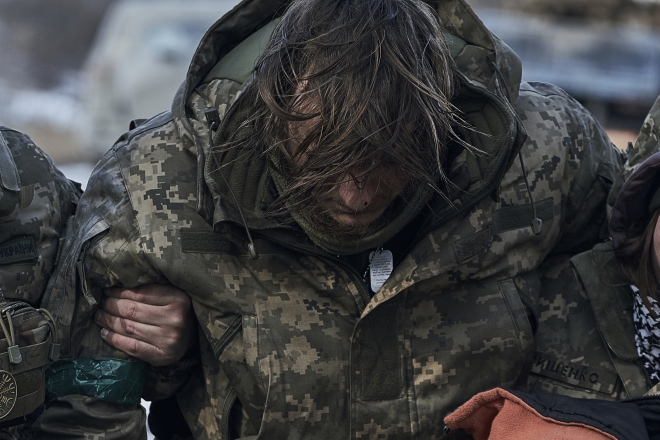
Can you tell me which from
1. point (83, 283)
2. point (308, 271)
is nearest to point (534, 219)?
point (308, 271)

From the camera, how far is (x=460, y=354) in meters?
2.44

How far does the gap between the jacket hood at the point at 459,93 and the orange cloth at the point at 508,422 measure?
49cm

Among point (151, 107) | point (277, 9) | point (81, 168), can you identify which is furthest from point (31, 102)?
point (277, 9)

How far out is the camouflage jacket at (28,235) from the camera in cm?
217

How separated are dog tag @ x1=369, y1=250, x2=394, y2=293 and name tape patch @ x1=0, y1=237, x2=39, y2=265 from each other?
860 millimetres

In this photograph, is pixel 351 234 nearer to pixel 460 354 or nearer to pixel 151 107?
pixel 460 354

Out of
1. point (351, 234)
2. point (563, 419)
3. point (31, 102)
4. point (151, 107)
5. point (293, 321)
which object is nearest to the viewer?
point (563, 419)

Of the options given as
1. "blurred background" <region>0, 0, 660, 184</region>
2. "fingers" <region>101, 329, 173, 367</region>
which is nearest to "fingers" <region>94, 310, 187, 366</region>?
"fingers" <region>101, 329, 173, 367</region>

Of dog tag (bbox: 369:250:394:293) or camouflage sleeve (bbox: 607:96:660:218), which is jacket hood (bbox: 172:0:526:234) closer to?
dog tag (bbox: 369:250:394:293)

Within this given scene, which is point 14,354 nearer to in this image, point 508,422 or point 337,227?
point 337,227

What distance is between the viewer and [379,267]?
242cm

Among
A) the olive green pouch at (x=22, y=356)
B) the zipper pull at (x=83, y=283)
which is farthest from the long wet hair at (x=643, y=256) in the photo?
the olive green pouch at (x=22, y=356)

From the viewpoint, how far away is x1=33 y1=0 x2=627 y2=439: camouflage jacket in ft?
7.54

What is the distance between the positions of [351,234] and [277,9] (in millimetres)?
677
